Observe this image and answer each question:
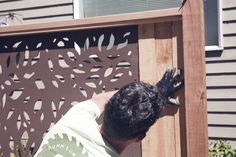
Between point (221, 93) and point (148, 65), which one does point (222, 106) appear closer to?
point (221, 93)

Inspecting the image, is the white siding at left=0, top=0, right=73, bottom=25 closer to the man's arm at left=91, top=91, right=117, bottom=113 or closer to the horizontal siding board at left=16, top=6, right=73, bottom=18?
the horizontal siding board at left=16, top=6, right=73, bottom=18

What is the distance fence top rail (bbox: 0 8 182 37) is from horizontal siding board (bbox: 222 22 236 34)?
1686mm

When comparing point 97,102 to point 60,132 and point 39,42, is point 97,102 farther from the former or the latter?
point 39,42

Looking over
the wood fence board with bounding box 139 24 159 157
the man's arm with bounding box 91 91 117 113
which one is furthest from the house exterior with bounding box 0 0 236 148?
the man's arm with bounding box 91 91 117 113

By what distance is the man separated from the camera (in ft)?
5.65

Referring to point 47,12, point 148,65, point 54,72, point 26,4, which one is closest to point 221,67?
point 148,65

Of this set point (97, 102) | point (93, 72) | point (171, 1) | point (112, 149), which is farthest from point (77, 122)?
point (171, 1)

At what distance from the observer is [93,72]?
2955 mm

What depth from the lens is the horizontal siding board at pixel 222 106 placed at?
423 cm

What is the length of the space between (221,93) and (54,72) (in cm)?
186

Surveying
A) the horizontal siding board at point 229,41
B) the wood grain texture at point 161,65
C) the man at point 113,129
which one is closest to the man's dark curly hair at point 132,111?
the man at point 113,129

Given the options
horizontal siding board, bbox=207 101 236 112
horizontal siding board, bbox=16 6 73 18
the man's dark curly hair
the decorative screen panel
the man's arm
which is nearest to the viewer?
the man's dark curly hair

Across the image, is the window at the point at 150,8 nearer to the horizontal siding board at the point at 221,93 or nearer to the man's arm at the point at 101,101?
the horizontal siding board at the point at 221,93

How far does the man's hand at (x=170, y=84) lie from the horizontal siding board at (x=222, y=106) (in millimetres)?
1829
